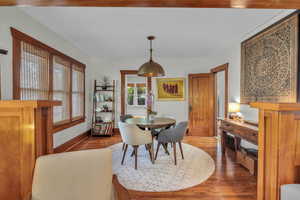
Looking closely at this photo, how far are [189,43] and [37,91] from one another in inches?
131

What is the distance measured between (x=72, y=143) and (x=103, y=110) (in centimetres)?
140

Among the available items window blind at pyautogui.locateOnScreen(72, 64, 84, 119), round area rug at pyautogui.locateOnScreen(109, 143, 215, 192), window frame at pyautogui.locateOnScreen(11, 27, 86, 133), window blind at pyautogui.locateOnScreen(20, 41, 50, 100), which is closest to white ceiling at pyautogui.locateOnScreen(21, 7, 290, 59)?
window frame at pyautogui.locateOnScreen(11, 27, 86, 133)

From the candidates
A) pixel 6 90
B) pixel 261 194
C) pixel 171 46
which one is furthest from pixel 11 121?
pixel 171 46

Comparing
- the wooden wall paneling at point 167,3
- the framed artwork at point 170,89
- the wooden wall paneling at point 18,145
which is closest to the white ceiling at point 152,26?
the wooden wall paneling at point 167,3

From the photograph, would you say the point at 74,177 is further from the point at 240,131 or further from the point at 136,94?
the point at 136,94

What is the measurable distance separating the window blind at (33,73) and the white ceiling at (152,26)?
0.56 m

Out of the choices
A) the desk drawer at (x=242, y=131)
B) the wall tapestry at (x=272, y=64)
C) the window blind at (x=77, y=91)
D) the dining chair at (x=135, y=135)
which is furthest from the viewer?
the window blind at (x=77, y=91)

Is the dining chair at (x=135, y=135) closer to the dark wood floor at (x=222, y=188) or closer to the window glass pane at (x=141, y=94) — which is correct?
the dark wood floor at (x=222, y=188)

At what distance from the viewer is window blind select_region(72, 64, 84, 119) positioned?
4121 millimetres

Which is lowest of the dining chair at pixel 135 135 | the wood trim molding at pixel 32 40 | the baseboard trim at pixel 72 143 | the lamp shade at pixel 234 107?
the baseboard trim at pixel 72 143

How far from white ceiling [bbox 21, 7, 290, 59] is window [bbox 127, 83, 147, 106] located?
6.97ft

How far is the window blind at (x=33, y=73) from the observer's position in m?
2.39

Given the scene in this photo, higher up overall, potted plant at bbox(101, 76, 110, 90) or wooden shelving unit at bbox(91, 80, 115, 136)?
potted plant at bbox(101, 76, 110, 90)

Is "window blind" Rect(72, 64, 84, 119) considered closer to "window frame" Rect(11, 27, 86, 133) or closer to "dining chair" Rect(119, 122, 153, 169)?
"window frame" Rect(11, 27, 86, 133)
